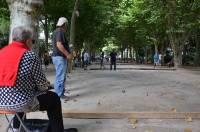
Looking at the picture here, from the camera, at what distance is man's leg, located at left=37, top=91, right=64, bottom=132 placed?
6.52 m

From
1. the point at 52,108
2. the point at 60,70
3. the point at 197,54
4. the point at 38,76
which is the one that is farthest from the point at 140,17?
the point at 38,76

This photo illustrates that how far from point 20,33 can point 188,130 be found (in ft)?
11.7

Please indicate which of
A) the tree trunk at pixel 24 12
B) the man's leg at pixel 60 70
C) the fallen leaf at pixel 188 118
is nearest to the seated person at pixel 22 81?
the tree trunk at pixel 24 12

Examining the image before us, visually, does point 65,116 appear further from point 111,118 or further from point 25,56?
point 25,56

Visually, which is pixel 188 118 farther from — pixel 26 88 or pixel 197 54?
pixel 197 54

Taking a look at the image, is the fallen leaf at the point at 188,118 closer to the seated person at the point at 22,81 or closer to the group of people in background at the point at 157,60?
the seated person at the point at 22,81

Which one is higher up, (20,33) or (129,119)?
(20,33)

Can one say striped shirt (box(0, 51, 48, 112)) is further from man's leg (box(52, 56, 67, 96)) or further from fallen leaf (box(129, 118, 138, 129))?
man's leg (box(52, 56, 67, 96))

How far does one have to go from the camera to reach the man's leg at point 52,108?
652 centimetres

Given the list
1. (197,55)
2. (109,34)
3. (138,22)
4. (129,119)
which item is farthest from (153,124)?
(109,34)

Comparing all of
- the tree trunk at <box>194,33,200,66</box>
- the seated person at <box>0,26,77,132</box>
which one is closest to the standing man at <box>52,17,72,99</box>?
the seated person at <box>0,26,77,132</box>

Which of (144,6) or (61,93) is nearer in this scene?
(61,93)

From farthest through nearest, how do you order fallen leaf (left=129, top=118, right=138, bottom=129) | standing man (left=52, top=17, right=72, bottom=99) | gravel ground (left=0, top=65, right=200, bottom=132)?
standing man (left=52, top=17, right=72, bottom=99)
fallen leaf (left=129, top=118, right=138, bottom=129)
gravel ground (left=0, top=65, right=200, bottom=132)

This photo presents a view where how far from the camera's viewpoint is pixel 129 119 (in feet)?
31.3
